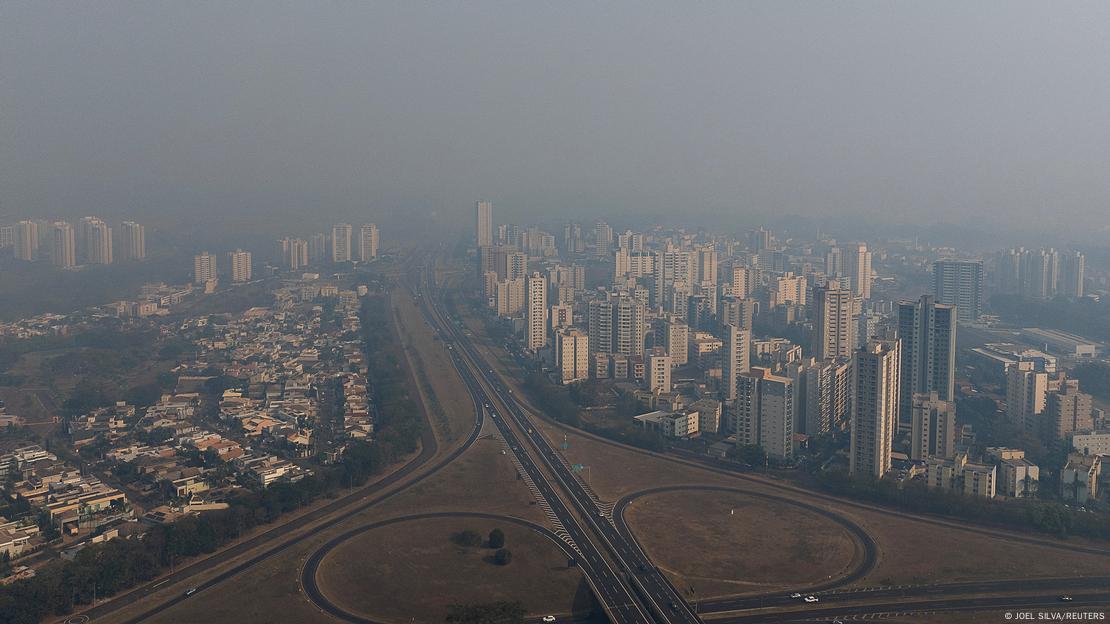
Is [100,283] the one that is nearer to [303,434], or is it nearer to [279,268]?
[279,268]

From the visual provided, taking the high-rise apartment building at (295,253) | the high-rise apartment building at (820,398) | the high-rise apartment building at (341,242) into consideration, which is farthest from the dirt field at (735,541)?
the high-rise apartment building at (341,242)

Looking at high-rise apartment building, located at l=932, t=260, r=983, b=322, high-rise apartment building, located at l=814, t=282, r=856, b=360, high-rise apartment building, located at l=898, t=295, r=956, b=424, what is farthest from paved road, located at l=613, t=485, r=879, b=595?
high-rise apartment building, located at l=932, t=260, r=983, b=322

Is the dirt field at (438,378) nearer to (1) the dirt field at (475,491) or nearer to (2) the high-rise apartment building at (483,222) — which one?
(1) the dirt field at (475,491)

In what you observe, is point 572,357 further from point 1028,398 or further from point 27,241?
point 27,241

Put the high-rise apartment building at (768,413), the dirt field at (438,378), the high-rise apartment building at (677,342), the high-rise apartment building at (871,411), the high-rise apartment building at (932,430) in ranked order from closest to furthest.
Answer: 1. the high-rise apartment building at (871,411)
2. the high-rise apartment building at (932,430)
3. the high-rise apartment building at (768,413)
4. the dirt field at (438,378)
5. the high-rise apartment building at (677,342)

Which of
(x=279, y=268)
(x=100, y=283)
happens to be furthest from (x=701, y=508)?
(x=279, y=268)

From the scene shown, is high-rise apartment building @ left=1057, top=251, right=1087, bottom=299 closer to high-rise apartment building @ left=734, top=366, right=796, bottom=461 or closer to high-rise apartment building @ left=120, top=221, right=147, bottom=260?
high-rise apartment building @ left=734, top=366, right=796, bottom=461

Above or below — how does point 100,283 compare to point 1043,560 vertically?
above
